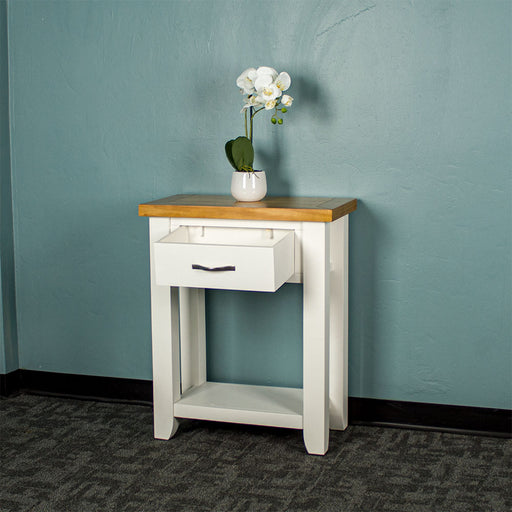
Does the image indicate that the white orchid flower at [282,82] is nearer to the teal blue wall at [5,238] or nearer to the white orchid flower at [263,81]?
the white orchid flower at [263,81]

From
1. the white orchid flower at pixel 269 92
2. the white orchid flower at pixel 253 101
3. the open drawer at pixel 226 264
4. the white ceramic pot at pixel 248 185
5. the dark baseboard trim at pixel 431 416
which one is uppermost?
the white orchid flower at pixel 269 92

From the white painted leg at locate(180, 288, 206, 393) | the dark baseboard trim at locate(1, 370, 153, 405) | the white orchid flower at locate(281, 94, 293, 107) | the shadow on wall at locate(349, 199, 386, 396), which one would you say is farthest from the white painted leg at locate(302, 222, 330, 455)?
the dark baseboard trim at locate(1, 370, 153, 405)

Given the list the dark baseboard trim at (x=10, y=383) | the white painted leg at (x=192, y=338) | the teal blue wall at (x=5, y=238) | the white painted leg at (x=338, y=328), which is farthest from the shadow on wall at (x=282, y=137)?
the dark baseboard trim at (x=10, y=383)

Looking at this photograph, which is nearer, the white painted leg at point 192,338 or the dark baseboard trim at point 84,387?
the white painted leg at point 192,338

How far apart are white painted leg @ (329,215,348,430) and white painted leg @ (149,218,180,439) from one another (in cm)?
52

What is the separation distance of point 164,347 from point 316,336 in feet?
1.64

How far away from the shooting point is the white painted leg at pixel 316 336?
2.19 metres

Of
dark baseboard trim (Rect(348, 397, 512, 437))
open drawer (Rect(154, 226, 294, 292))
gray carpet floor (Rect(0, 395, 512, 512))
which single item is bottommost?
gray carpet floor (Rect(0, 395, 512, 512))

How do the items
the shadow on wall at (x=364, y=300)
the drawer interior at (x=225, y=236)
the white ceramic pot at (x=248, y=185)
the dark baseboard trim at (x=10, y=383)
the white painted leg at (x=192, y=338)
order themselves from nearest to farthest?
the drawer interior at (x=225, y=236), the white ceramic pot at (x=248, y=185), the shadow on wall at (x=364, y=300), the white painted leg at (x=192, y=338), the dark baseboard trim at (x=10, y=383)

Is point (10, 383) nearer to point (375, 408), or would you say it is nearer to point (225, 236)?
point (225, 236)

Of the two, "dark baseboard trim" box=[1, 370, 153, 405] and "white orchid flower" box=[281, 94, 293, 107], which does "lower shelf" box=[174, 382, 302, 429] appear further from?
"white orchid flower" box=[281, 94, 293, 107]

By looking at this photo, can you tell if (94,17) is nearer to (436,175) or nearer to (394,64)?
(394,64)

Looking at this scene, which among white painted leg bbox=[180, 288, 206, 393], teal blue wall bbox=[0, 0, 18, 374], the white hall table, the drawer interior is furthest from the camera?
teal blue wall bbox=[0, 0, 18, 374]

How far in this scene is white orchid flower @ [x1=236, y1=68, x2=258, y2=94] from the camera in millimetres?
2307
